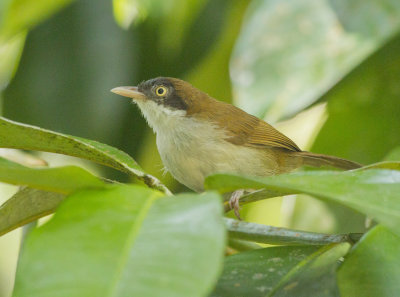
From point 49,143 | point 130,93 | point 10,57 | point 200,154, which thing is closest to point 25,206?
point 49,143

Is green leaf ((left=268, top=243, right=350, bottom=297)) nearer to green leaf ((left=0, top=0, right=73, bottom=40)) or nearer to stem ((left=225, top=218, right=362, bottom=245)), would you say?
stem ((left=225, top=218, right=362, bottom=245))

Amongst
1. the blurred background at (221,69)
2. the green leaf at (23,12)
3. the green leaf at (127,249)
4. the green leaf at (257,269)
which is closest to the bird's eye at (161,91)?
the blurred background at (221,69)

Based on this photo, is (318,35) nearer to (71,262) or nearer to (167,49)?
(167,49)

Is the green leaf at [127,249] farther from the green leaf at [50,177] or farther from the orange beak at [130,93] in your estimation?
the orange beak at [130,93]

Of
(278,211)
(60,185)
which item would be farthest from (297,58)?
(60,185)

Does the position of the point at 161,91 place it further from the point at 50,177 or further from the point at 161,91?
the point at 50,177

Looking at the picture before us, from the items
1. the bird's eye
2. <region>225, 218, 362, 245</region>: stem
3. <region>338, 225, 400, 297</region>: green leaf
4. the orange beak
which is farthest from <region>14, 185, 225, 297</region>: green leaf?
the bird's eye
